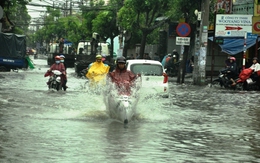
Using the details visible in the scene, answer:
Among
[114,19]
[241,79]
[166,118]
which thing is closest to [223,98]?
A: [241,79]

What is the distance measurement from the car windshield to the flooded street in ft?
6.84

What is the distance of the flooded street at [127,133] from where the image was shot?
31.7 ft

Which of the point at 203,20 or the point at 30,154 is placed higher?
the point at 203,20

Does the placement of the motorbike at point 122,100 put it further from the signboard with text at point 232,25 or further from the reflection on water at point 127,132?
the signboard with text at point 232,25

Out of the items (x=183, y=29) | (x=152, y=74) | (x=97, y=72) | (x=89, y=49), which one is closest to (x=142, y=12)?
(x=89, y=49)

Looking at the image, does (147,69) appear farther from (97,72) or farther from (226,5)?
(226,5)

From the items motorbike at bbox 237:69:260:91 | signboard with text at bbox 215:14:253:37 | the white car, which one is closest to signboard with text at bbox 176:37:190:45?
signboard with text at bbox 215:14:253:37

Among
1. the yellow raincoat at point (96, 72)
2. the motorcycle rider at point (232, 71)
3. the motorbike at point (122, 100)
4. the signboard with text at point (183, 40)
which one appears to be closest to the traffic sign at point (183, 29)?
the signboard with text at point (183, 40)

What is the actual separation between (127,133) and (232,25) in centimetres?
2209

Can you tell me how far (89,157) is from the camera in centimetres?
931

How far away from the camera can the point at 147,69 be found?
22.2 meters

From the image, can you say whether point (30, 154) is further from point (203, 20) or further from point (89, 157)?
point (203, 20)

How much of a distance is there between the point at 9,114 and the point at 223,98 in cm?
1013

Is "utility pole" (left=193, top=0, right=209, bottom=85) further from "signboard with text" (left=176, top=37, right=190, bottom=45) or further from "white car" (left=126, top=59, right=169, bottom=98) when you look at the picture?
"white car" (left=126, top=59, right=169, bottom=98)
